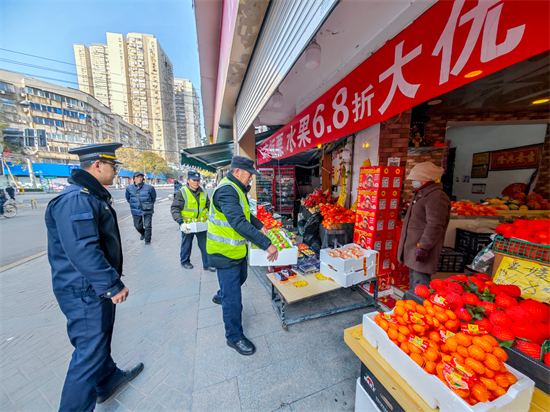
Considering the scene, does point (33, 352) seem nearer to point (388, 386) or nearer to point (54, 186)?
point (388, 386)

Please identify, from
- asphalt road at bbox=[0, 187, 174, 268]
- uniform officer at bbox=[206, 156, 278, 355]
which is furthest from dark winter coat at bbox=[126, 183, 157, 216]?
uniform officer at bbox=[206, 156, 278, 355]

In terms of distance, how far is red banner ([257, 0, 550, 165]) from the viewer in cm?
95

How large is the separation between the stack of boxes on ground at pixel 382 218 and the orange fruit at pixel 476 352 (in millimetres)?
2264

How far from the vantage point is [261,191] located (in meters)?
8.66

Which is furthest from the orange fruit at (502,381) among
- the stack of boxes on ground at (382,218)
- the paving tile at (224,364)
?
the stack of boxes on ground at (382,218)

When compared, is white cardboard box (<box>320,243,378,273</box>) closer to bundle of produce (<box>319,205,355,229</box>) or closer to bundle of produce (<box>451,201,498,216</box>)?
bundle of produce (<box>319,205,355,229</box>)

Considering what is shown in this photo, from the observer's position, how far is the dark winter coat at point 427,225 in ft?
7.89

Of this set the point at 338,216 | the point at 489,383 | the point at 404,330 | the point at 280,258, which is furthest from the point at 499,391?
the point at 338,216

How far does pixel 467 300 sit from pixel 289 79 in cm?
407

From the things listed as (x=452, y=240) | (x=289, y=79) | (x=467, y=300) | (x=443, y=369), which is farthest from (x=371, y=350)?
(x=289, y=79)

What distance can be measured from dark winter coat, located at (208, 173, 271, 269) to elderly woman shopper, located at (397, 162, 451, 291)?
1928 millimetres

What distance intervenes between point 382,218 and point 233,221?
248cm

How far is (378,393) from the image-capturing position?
51.5 inches

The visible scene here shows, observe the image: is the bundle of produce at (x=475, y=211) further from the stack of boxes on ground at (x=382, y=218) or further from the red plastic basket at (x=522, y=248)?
the red plastic basket at (x=522, y=248)
